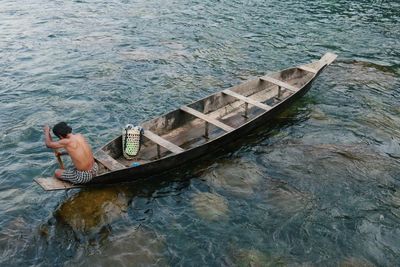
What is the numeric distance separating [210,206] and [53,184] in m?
4.05

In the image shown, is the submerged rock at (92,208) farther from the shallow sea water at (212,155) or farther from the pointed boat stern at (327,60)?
the pointed boat stern at (327,60)

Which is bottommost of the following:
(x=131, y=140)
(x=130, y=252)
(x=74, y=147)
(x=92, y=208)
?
(x=130, y=252)

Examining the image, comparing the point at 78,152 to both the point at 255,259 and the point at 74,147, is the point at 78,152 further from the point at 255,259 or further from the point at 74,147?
the point at 255,259

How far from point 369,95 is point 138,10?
1681cm

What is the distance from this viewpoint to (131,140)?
458 inches

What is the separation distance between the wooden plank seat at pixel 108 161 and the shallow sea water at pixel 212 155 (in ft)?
2.48

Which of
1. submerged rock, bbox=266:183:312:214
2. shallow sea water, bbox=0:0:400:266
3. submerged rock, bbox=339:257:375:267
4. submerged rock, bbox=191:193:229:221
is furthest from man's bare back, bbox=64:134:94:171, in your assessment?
submerged rock, bbox=339:257:375:267

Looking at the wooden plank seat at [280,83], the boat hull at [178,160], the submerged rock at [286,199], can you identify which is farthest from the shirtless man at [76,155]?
the wooden plank seat at [280,83]

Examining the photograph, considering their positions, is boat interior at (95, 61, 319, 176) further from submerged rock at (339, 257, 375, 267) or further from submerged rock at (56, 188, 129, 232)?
submerged rock at (339, 257, 375, 267)

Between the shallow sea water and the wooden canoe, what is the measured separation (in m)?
0.59

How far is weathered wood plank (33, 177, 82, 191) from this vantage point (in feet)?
32.0

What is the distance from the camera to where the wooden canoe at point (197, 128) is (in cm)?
1079

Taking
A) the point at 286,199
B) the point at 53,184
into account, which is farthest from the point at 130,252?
the point at 286,199

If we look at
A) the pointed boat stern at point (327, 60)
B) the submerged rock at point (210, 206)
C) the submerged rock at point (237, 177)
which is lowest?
the submerged rock at point (210, 206)
